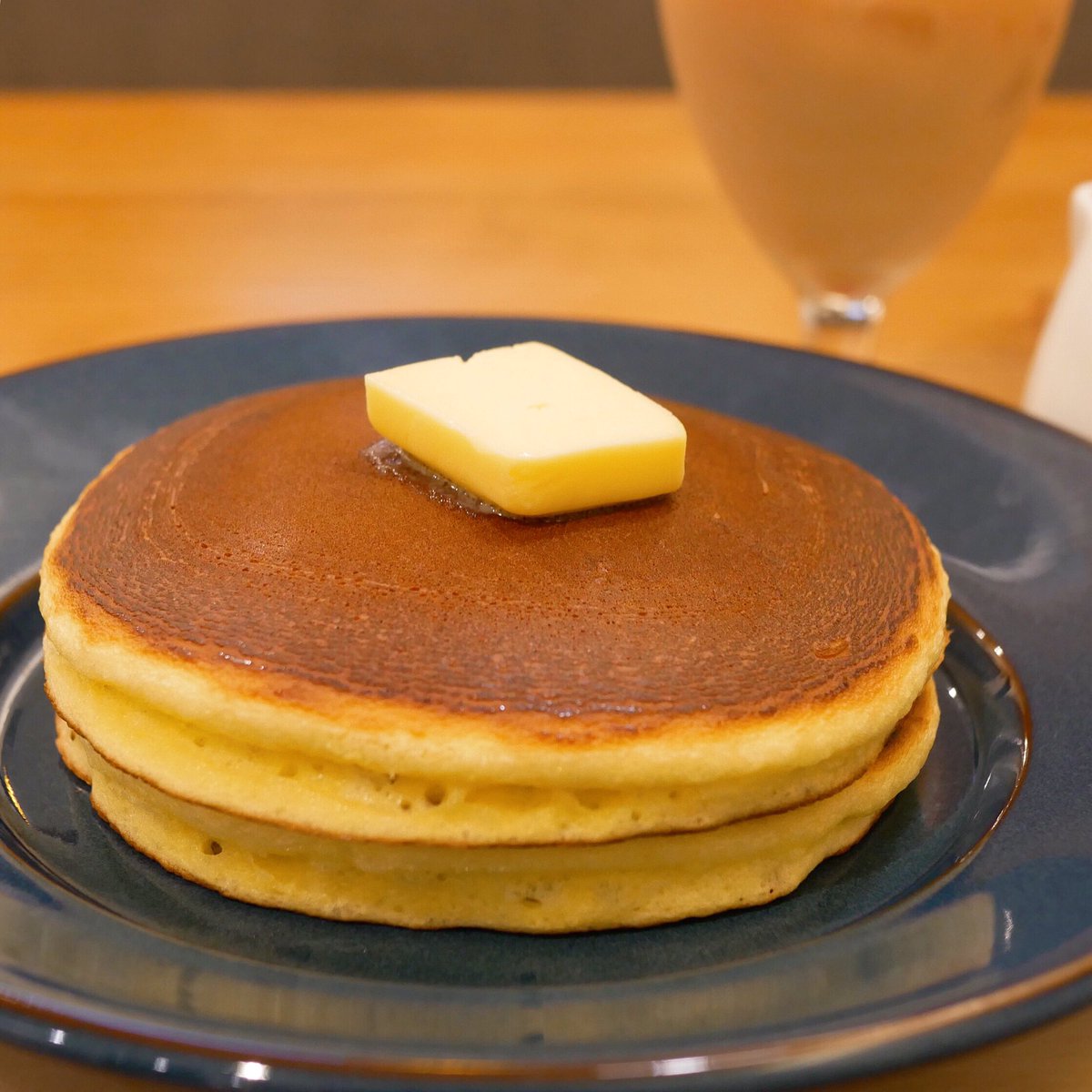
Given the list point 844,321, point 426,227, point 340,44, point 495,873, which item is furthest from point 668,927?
point 340,44

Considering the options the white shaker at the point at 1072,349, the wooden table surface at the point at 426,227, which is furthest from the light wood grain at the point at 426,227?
the white shaker at the point at 1072,349

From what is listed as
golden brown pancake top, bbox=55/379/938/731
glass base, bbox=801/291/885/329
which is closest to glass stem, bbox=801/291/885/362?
glass base, bbox=801/291/885/329

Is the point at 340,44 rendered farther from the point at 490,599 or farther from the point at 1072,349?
the point at 490,599

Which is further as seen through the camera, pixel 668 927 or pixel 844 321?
pixel 844 321

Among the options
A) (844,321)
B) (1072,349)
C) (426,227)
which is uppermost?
(1072,349)

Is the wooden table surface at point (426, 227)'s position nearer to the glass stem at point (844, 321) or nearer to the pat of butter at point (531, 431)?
the glass stem at point (844, 321)

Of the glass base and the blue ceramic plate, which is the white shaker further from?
the glass base

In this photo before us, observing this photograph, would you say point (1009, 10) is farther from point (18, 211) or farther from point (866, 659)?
point (18, 211)
